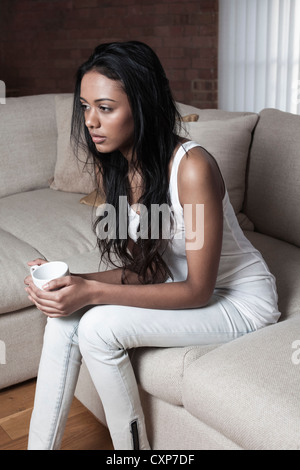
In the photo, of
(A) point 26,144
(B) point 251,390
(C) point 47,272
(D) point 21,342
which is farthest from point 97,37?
(B) point 251,390

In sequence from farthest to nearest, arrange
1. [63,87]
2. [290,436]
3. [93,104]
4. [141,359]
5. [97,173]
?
[63,87] < [97,173] < [141,359] < [93,104] < [290,436]

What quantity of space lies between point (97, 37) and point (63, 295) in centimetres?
380

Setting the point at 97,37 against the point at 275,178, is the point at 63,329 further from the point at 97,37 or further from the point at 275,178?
the point at 97,37

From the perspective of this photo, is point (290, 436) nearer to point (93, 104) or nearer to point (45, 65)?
point (93, 104)

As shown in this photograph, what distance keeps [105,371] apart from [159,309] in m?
0.19

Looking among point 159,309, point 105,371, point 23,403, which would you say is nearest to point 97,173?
point 159,309

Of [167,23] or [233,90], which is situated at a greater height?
[167,23]

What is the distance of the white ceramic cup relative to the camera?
128cm

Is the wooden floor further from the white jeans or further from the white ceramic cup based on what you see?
the white ceramic cup

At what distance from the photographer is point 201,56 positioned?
411 centimetres

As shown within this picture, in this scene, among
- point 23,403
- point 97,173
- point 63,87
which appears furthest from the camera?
point 63,87

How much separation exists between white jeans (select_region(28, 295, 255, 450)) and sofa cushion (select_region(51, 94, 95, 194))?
119cm

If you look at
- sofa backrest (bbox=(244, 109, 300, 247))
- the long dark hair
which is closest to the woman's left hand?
the long dark hair

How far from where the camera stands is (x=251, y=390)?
46.2 inches
